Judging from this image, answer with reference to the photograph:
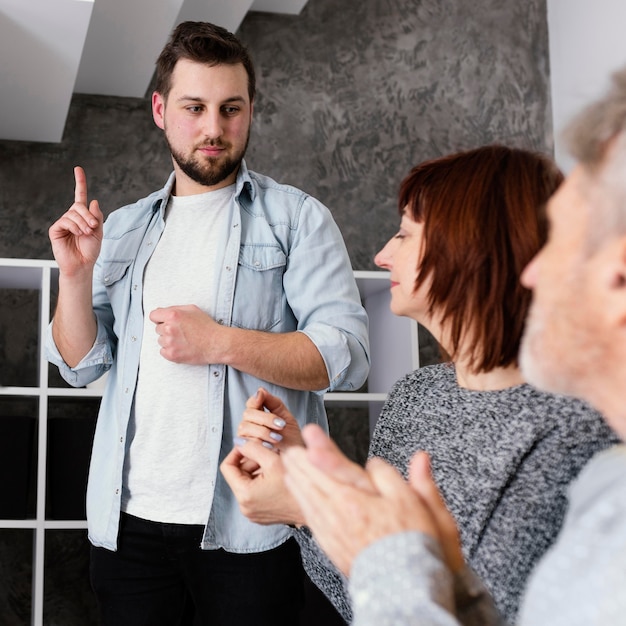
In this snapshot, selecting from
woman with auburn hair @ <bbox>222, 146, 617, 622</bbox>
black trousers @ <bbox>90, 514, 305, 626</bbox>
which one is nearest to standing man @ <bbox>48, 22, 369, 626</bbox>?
black trousers @ <bbox>90, 514, 305, 626</bbox>

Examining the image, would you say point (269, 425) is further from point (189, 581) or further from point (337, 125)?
point (337, 125)

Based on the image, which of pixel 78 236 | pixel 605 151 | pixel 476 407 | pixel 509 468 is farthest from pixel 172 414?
pixel 605 151

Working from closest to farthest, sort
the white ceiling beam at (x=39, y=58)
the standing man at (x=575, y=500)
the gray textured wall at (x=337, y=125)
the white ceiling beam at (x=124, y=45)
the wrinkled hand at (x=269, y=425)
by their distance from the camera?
the standing man at (x=575, y=500), the wrinkled hand at (x=269, y=425), the white ceiling beam at (x=39, y=58), the white ceiling beam at (x=124, y=45), the gray textured wall at (x=337, y=125)

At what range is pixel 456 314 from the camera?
1.35m

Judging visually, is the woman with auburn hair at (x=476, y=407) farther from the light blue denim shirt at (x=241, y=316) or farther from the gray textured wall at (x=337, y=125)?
the gray textured wall at (x=337, y=125)

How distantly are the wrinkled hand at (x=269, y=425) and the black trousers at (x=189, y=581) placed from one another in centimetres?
39

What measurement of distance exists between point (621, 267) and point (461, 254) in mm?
608

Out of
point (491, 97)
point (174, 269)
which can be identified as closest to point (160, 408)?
point (174, 269)

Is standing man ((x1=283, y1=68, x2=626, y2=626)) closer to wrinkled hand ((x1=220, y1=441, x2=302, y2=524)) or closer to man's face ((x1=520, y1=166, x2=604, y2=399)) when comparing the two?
man's face ((x1=520, y1=166, x2=604, y2=399))

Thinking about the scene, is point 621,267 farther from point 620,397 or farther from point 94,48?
point 94,48

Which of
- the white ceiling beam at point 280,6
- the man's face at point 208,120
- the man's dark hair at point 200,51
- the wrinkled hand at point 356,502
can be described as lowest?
the wrinkled hand at point 356,502

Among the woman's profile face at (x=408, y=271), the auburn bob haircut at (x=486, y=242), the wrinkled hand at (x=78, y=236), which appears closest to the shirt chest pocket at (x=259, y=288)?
the wrinkled hand at (x=78, y=236)

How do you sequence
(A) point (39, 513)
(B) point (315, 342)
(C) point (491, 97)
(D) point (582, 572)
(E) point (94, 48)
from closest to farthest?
(D) point (582, 572) < (B) point (315, 342) < (A) point (39, 513) < (E) point (94, 48) < (C) point (491, 97)

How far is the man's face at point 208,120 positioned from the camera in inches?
73.2
